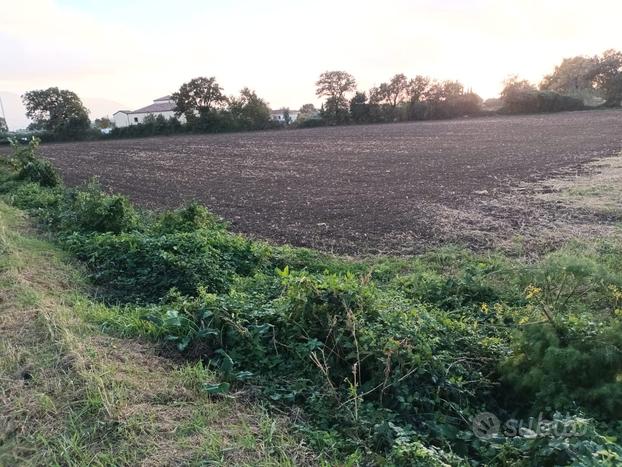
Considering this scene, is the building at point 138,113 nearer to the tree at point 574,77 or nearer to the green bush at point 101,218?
the tree at point 574,77

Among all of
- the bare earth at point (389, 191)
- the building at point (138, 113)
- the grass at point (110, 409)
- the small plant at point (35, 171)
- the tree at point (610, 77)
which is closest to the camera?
the grass at point (110, 409)

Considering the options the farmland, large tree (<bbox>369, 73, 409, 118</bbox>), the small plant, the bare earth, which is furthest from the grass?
large tree (<bbox>369, 73, 409, 118</bbox>)

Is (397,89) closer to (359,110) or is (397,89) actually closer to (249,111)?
(359,110)

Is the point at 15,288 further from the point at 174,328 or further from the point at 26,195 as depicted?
the point at 26,195

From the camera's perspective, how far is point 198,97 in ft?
200

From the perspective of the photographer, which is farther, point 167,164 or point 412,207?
point 167,164

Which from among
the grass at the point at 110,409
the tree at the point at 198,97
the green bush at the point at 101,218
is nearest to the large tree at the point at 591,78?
the tree at the point at 198,97

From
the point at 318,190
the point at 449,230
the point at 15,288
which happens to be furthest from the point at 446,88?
the point at 15,288

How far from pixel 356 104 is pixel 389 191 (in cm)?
5379

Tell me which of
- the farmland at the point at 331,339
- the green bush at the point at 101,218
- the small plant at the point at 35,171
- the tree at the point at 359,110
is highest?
the tree at the point at 359,110

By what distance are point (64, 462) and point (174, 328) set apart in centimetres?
164

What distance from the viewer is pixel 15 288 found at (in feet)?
16.3

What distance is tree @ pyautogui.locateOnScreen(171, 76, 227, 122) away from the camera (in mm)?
60375

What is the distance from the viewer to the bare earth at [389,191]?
8445mm
